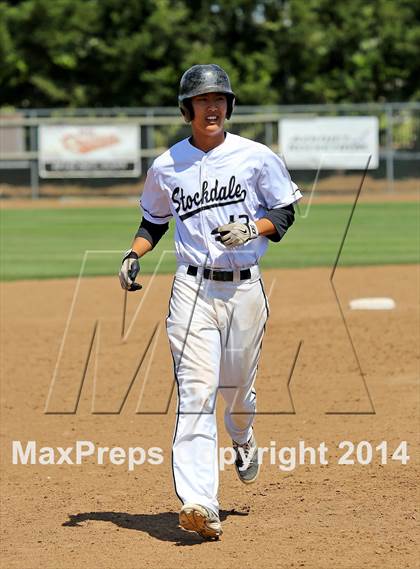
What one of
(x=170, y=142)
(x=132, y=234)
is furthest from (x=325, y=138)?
(x=132, y=234)

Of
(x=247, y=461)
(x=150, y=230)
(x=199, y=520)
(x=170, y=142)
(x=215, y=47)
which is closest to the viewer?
(x=199, y=520)

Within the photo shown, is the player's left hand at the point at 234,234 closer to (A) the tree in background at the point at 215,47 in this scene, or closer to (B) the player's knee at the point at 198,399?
(B) the player's knee at the point at 198,399

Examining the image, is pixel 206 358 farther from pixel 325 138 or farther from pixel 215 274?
pixel 325 138

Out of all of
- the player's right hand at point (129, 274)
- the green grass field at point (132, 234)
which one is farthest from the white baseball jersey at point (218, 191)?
the green grass field at point (132, 234)

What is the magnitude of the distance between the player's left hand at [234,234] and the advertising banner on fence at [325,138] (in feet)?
77.3

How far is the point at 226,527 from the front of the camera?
16.5 feet

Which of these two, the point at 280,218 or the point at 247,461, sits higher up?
the point at 280,218

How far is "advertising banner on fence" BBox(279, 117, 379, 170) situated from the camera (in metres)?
28.3

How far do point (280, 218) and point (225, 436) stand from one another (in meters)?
2.41

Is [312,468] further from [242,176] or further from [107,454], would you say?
[242,176]

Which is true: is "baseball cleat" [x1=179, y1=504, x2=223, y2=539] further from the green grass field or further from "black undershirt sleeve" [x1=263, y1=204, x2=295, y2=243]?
the green grass field

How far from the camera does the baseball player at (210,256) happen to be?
15.8 ft

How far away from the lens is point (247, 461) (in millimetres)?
5531

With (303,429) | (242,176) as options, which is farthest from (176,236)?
(303,429)
